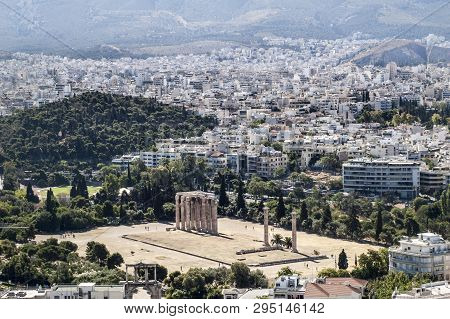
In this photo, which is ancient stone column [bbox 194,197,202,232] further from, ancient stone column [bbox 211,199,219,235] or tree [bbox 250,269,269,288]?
tree [bbox 250,269,269,288]

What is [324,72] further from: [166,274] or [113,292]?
[113,292]

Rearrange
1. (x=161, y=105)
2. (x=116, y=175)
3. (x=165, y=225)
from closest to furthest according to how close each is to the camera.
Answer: (x=165, y=225)
(x=116, y=175)
(x=161, y=105)

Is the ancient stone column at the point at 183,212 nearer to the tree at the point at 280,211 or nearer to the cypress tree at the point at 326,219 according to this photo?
the tree at the point at 280,211

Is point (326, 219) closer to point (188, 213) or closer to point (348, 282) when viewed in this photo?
point (188, 213)

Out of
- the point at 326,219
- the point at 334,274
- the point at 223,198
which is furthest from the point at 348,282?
the point at 223,198

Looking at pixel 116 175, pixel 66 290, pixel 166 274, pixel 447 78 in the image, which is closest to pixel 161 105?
pixel 116 175

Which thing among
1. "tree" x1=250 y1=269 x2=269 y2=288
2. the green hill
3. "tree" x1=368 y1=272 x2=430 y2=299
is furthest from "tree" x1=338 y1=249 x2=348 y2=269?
the green hill

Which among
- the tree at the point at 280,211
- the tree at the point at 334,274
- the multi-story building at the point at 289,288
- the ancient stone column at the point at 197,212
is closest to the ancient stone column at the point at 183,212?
the ancient stone column at the point at 197,212
